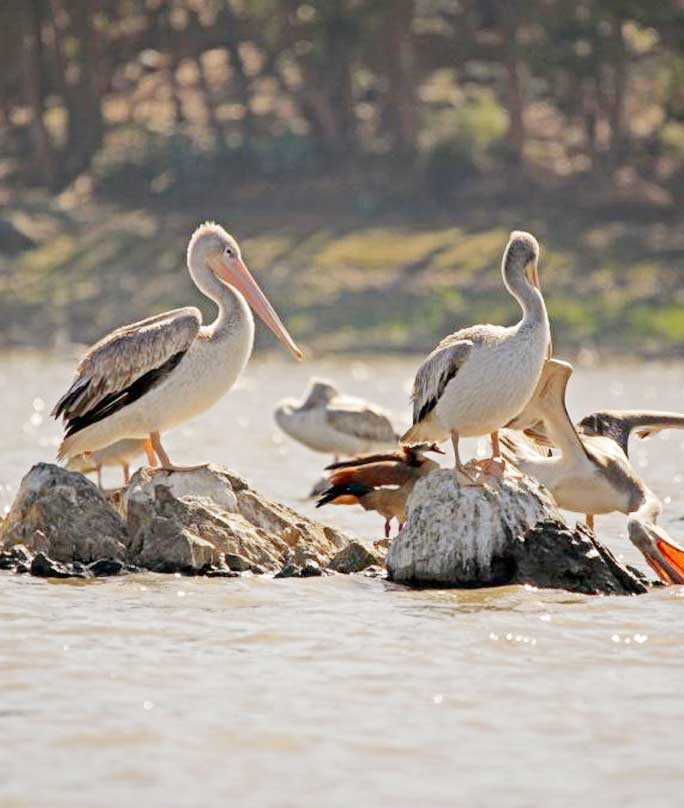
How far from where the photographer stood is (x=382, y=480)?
1044 cm

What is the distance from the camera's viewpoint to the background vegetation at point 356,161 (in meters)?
37.4

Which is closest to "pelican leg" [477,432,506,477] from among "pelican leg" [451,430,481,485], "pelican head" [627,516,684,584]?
"pelican leg" [451,430,481,485]

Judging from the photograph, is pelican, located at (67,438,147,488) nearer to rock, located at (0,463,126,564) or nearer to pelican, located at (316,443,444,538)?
pelican, located at (316,443,444,538)

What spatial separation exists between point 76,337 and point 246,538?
2828 centimetres

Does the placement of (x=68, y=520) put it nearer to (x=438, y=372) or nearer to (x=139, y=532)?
(x=139, y=532)

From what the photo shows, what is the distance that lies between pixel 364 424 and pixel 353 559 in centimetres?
639

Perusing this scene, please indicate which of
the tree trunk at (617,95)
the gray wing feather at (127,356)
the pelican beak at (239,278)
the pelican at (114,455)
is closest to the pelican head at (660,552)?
the pelican beak at (239,278)

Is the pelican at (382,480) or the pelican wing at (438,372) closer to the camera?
the pelican wing at (438,372)

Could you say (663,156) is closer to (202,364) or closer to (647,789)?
(202,364)

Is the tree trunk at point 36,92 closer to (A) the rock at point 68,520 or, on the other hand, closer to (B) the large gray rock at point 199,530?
(B) the large gray rock at point 199,530

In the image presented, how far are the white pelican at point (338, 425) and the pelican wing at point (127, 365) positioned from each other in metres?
6.24

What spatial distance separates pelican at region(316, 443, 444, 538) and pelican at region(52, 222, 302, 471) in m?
0.90

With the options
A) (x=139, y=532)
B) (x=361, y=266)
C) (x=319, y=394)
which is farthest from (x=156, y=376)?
(x=361, y=266)

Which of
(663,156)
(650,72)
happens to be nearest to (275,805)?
(663,156)
